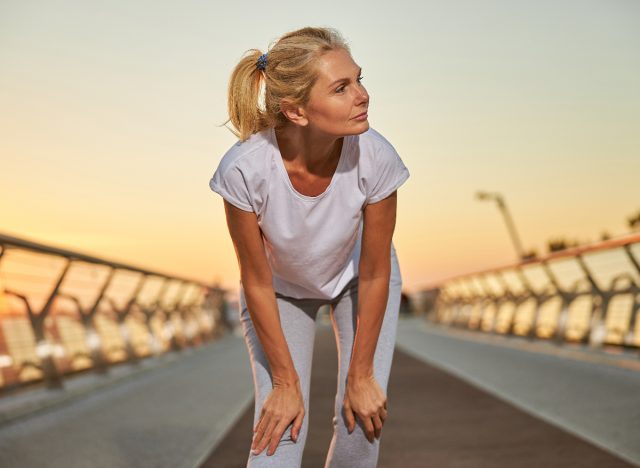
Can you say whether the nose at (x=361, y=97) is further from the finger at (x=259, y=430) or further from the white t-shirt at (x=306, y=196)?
the finger at (x=259, y=430)

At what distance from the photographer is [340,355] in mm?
3135

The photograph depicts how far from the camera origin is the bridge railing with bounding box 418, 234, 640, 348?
9.39 meters

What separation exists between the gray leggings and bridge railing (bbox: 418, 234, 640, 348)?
5.22 metres

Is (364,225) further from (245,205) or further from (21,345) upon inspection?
(21,345)

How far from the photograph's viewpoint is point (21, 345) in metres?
7.37

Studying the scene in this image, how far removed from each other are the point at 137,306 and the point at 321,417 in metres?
5.56

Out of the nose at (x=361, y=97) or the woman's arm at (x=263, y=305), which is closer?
the nose at (x=361, y=97)

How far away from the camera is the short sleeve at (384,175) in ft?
9.40

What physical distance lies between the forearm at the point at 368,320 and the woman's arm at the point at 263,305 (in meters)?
0.22

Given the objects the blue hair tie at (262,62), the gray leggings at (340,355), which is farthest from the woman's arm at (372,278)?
the blue hair tie at (262,62)

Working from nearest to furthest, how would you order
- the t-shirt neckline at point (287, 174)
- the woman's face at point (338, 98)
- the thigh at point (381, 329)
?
the woman's face at point (338, 98), the t-shirt neckline at point (287, 174), the thigh at point (381, 329)

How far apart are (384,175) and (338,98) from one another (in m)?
0.33

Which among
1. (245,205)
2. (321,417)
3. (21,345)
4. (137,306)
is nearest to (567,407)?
(321,417)

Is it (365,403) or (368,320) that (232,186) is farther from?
(365,403)
